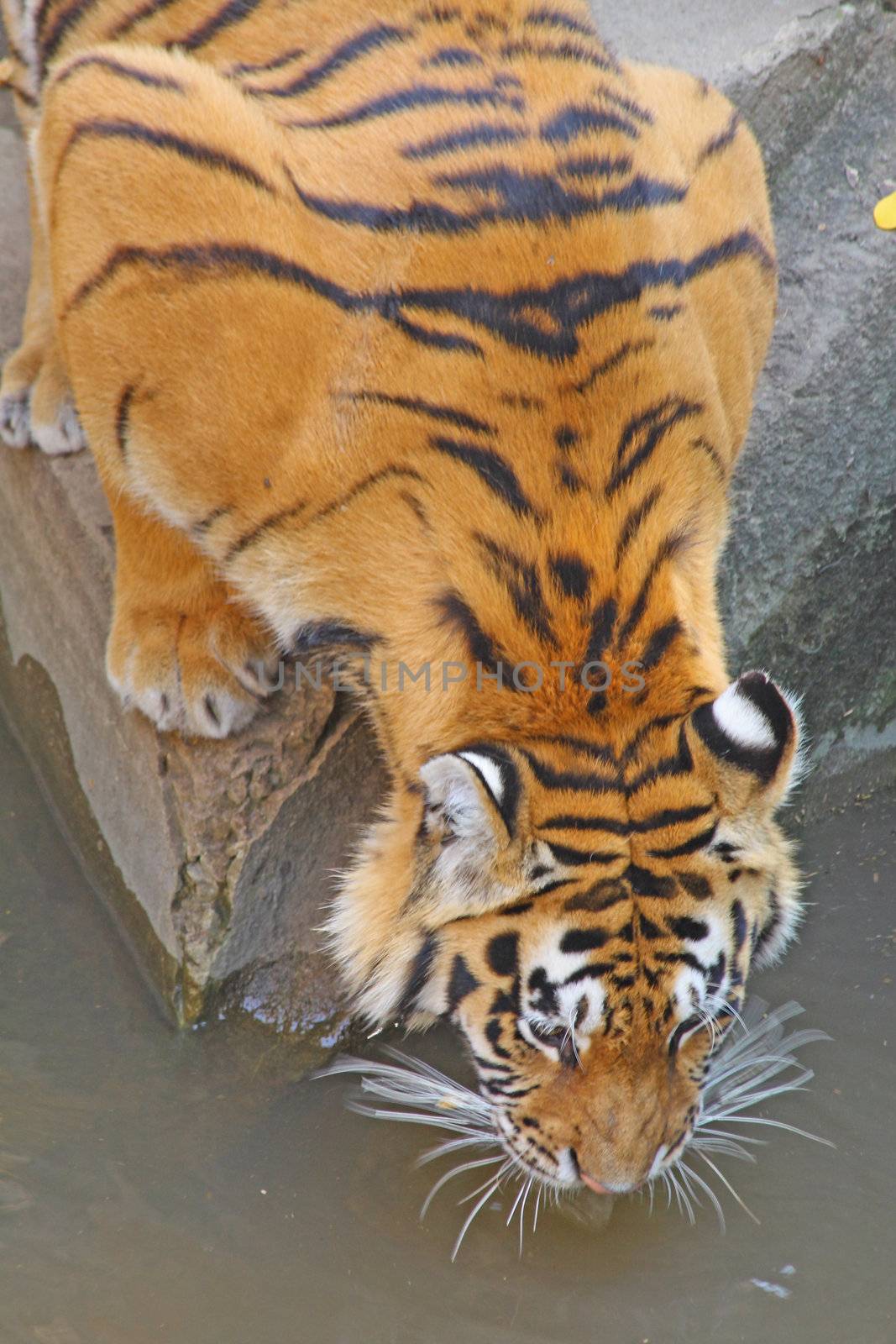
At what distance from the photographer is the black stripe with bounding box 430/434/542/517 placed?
237 centimetres

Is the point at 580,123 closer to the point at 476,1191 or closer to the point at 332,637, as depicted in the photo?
the point at 332,637

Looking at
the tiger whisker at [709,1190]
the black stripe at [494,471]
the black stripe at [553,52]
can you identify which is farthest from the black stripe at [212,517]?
the tiger whisker at [709,1190]

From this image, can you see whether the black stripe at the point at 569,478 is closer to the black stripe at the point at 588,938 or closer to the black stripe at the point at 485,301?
the black stripe at the point at 485,301

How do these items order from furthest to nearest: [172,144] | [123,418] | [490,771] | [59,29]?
[59,29], [123,418], [172,144], [490,771]

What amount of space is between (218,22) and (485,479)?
62.0 inches

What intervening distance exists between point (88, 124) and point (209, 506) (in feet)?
2.73

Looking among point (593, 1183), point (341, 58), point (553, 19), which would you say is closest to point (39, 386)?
point (341, 58)

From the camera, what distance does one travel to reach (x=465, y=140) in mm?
2695

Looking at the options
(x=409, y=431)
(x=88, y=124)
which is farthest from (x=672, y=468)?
(x=88, y=124)

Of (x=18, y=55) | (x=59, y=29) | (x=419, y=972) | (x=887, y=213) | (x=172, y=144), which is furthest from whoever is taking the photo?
(x=887, y=213)

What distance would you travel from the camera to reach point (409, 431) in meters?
2.45

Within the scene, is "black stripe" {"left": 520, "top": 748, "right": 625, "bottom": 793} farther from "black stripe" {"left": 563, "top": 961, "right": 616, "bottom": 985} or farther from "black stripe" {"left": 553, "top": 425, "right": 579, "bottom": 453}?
"black stripe" {"left": 553, "top": 425, "right": 579, "bottom": 453}

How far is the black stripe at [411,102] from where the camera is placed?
2.79 metres

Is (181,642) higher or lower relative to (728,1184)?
higher
